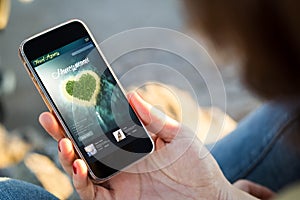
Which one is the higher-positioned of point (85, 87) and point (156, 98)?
point (85, 87)

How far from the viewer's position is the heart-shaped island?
804 mm

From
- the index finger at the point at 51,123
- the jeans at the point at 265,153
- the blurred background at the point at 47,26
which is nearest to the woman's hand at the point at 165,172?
the index finger at the point at 51,123

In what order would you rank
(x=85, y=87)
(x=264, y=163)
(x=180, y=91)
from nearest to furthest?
1. (x=85, y=87)
2. (x=264, y=163)
3. (x=180, y=91)

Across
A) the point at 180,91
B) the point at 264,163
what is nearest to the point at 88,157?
the point at 264,163

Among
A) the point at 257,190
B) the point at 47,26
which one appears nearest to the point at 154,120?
the point at 257,190

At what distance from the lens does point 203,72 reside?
1690 millimetres

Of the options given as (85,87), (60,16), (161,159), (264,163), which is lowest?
(264,163)

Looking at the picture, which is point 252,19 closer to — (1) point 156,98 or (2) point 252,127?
(2) point 252,127

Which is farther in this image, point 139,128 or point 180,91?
point 180,91

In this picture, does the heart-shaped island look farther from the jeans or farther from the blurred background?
the blurred background

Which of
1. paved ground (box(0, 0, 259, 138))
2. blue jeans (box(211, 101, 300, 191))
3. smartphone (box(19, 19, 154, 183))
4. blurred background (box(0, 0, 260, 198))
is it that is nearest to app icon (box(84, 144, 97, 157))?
smartphone (box(19, 19, 154, 183))

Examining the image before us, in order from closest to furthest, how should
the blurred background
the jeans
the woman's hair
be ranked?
the woman's hair → the jeans → the blurred background

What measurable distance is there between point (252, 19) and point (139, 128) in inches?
20.4

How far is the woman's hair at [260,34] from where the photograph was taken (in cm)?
32
